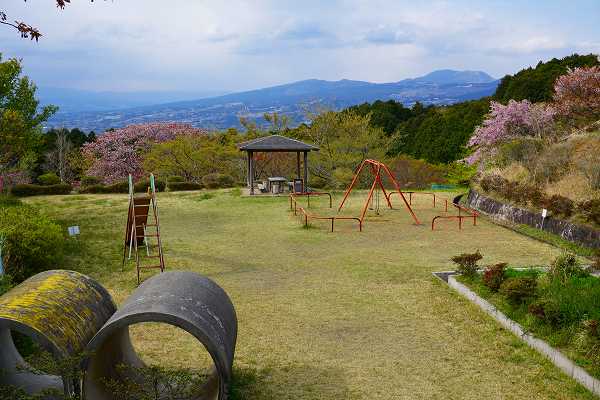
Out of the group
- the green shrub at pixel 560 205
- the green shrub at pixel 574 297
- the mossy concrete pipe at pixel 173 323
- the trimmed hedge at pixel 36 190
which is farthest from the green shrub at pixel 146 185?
the green shrub at pixel 574 297

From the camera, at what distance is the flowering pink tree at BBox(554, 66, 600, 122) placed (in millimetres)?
22734

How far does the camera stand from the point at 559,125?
24.5 m

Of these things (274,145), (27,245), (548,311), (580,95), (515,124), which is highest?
(580,95)

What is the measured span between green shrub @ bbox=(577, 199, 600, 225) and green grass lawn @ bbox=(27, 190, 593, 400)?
1.32 metres

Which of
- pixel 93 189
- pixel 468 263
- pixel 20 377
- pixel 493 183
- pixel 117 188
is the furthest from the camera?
pixel 117 188

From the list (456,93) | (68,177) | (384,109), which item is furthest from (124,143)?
(456,93)

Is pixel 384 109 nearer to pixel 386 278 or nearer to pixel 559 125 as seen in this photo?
pixel 559 125

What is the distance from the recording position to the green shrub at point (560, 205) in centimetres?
1446

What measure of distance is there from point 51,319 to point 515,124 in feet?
75.6

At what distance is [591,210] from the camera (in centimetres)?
1357

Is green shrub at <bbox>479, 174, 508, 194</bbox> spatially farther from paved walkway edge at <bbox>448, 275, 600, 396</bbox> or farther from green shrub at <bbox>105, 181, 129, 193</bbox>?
green shrub at <bbox>105, 181, 129, 193</bbox>

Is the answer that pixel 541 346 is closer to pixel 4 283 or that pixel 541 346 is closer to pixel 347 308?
pixel 347 308

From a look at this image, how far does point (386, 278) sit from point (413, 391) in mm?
4639

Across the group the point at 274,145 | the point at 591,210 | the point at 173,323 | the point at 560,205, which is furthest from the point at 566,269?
the point at 274,145
